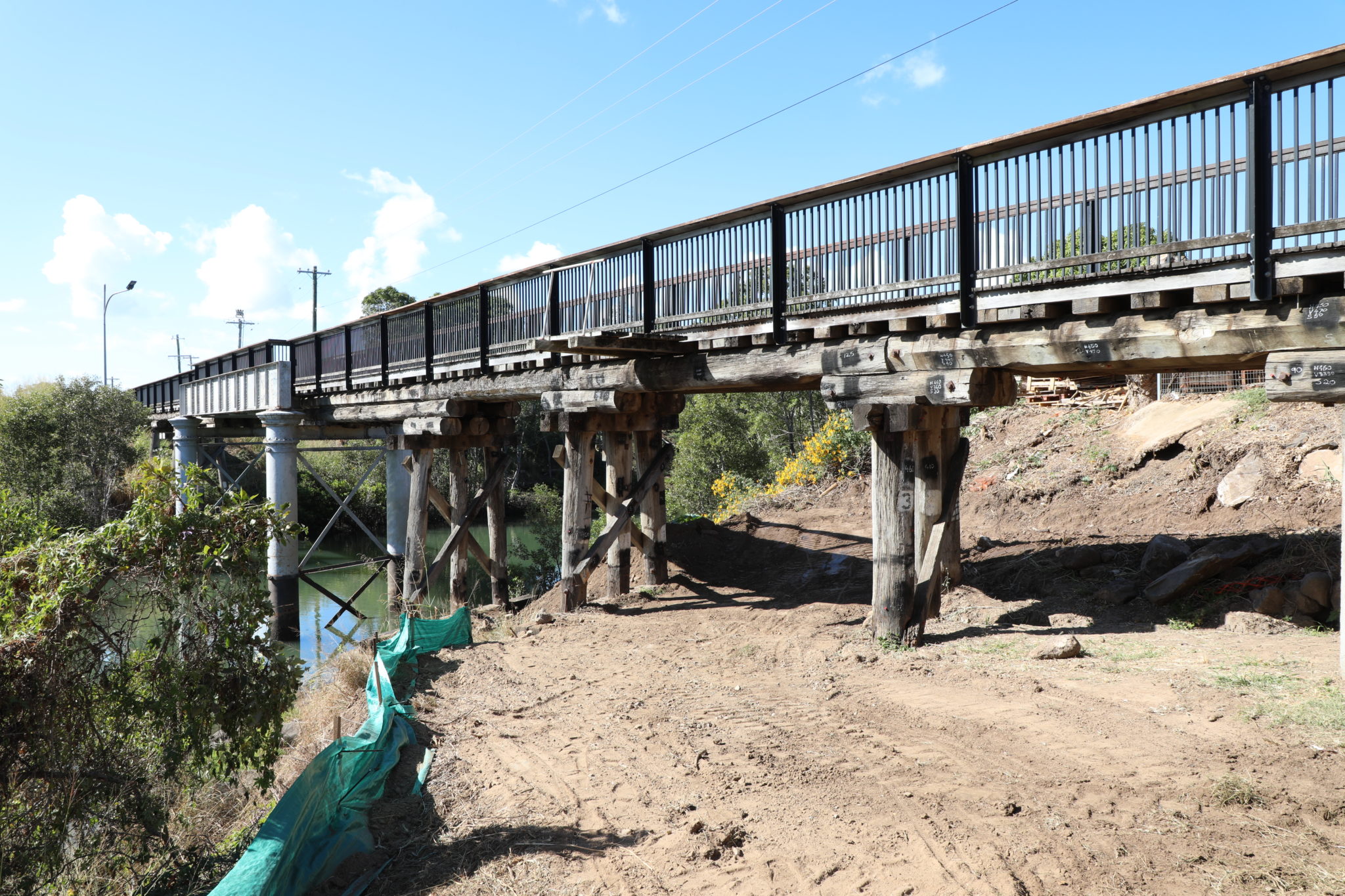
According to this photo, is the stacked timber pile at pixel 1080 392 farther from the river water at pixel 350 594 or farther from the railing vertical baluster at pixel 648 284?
the river water at pixel 350 594

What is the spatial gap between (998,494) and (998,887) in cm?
1023

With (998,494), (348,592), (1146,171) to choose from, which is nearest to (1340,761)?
(1146,171)

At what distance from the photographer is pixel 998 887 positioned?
360cm

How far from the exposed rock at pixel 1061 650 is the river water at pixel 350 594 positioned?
7.53 meters

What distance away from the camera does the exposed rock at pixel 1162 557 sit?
8.34 m

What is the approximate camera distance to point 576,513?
10312mm

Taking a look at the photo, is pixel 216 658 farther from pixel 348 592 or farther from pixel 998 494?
pixel 348 592

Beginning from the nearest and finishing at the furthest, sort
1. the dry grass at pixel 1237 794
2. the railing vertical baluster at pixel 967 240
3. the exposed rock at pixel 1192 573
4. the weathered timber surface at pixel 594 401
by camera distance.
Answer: the dry grass at pixel 1237 794
the railing vertical baluster at pixel 967 240
the exposed rock at pixel 1192 573
the weathered timber surface at pixel 594 401

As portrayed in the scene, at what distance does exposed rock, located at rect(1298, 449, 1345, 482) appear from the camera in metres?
9.62

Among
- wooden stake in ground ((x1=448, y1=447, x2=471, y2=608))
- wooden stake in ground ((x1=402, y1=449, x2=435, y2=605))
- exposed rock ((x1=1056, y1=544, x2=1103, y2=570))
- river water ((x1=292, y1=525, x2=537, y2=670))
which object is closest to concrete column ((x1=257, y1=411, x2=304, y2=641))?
river water ((x1=292, y1=525, x2=537, y2=670))

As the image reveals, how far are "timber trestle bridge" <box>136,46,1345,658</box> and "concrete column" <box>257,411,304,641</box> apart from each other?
3.59 m

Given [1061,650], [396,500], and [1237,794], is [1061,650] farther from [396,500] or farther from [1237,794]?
[396,500]

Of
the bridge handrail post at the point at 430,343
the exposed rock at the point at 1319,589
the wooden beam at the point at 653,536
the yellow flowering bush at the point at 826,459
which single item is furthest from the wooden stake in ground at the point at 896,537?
the yellow flowering bush at the point at 826,459

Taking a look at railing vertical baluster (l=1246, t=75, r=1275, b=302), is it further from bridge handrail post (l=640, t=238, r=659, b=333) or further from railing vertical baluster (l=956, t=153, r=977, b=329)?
bridge handrail post (l=640, t=238, r=659, b=333)
